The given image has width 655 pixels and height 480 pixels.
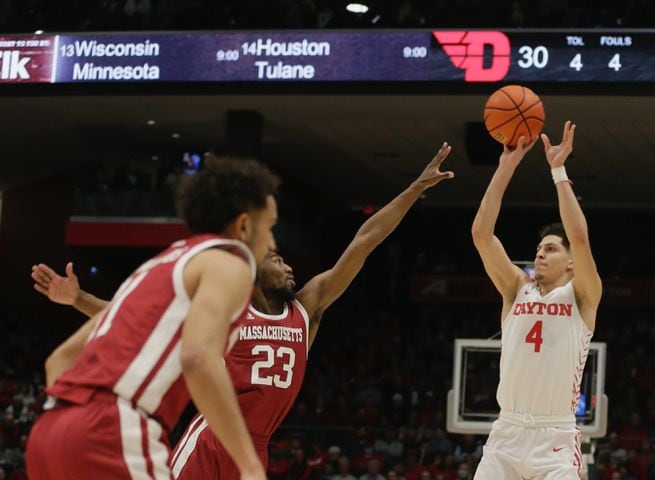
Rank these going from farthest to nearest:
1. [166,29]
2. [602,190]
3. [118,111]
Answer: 1. [602,190]
2. [118,111]
3. [166,29]

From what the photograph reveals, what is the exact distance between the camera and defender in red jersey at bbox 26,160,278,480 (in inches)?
137

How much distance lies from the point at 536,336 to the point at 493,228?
64 cm

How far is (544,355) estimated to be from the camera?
6.61m

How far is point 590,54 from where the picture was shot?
643 inches

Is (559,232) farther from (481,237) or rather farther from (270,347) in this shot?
(270,347)

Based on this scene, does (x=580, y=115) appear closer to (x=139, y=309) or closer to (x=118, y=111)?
(x=118, y=111)

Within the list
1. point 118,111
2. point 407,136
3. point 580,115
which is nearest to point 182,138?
point 118,111

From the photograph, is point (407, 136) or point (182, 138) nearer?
point (407, 136)

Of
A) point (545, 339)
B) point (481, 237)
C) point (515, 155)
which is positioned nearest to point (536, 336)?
point (545, 339)

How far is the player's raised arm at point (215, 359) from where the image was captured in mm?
3445

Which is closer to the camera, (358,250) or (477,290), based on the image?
(358,250)

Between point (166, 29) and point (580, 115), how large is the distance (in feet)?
20.0

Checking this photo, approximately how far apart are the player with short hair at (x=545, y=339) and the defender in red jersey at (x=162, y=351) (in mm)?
3062

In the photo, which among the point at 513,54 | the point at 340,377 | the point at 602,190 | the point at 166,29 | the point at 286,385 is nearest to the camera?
the point at 286,385
